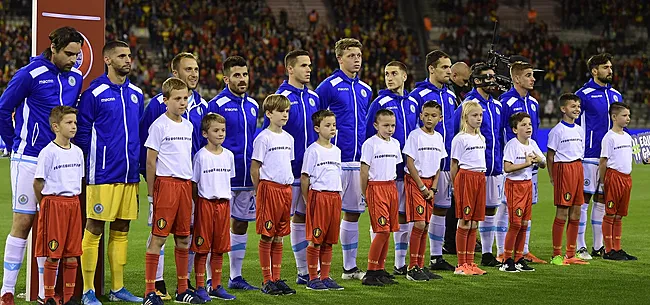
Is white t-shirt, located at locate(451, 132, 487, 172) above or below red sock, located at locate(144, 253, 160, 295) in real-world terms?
above

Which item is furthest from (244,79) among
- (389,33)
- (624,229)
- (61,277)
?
(389,33)

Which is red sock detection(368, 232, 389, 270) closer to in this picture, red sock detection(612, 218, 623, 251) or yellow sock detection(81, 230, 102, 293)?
yellow sock detection(81, 230, 102, 293)

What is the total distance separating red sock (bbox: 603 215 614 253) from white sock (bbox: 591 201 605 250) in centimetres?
11

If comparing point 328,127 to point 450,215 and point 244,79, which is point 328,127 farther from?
point 450,215

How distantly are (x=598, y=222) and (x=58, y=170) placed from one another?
6.41 metres

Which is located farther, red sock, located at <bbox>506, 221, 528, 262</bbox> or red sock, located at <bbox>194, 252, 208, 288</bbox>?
red sock, located at <bbox>506, 221, 528, 262</bbox>

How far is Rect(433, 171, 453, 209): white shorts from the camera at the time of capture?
10.2m

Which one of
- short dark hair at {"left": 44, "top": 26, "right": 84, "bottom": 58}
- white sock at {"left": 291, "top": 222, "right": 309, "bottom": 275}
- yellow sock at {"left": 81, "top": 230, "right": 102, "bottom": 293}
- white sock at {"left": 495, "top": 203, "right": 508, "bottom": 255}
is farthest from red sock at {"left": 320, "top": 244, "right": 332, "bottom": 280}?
short dark hair at {"left": 44, "top": 26, "right": 84, "bottom": 58}

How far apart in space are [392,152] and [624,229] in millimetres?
5981

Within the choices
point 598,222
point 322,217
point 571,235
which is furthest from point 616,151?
point 322,217

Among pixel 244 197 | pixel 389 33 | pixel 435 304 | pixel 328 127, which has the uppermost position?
pixel 389 33

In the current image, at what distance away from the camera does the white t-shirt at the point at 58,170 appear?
295 inches

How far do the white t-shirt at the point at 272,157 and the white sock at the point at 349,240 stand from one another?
107 cm

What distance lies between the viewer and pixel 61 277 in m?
8.27
